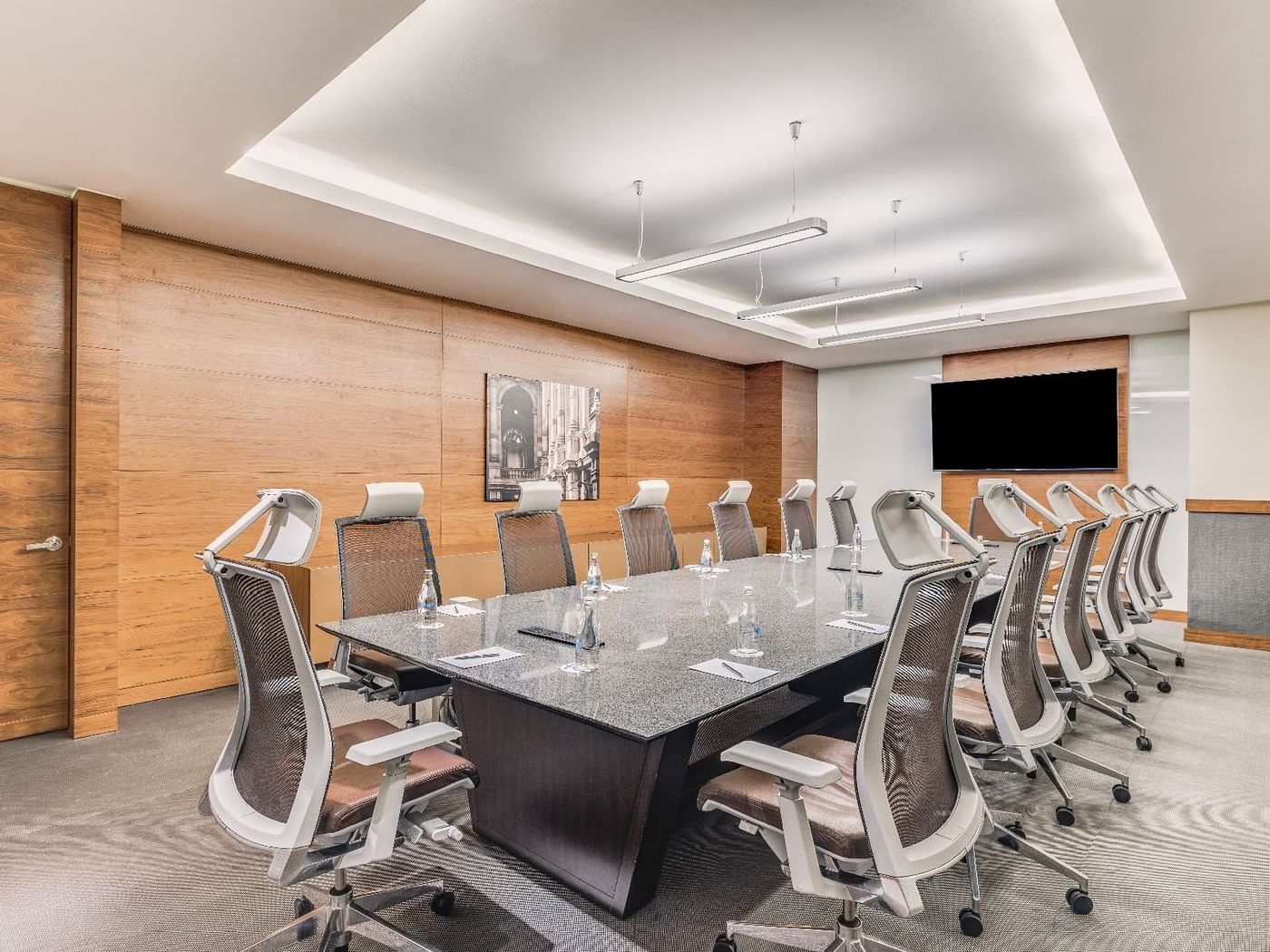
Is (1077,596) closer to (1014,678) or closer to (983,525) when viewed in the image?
(1014,678)

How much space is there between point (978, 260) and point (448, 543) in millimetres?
4932

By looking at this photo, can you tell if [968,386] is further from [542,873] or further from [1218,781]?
[542,873]

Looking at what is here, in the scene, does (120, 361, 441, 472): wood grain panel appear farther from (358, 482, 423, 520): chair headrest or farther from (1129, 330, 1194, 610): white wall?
(1129, 330, 1194, 610): white wall

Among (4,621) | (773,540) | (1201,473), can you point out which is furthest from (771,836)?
(773,540)

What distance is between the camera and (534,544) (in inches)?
160

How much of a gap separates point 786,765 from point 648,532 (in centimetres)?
316

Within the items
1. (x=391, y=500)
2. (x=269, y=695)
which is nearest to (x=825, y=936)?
(x=269, y=695)

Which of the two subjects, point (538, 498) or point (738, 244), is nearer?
point (538, 498)

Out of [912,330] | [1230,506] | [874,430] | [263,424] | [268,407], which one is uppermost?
[912,330]

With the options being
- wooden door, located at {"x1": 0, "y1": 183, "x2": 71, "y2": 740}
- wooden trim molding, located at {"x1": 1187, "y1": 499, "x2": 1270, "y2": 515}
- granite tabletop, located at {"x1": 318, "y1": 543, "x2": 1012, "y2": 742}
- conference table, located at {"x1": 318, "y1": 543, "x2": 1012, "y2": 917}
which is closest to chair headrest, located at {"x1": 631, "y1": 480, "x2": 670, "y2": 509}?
granite tabletop, located at {"x1": 318, "y1": 543, "x2": 1012, "y2": 742}

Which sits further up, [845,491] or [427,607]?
[845,491]

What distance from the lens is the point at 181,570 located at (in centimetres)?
460

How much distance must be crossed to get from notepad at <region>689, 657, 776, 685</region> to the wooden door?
12.2 ft

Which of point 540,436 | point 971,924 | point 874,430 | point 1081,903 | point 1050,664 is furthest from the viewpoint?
point 874,430
